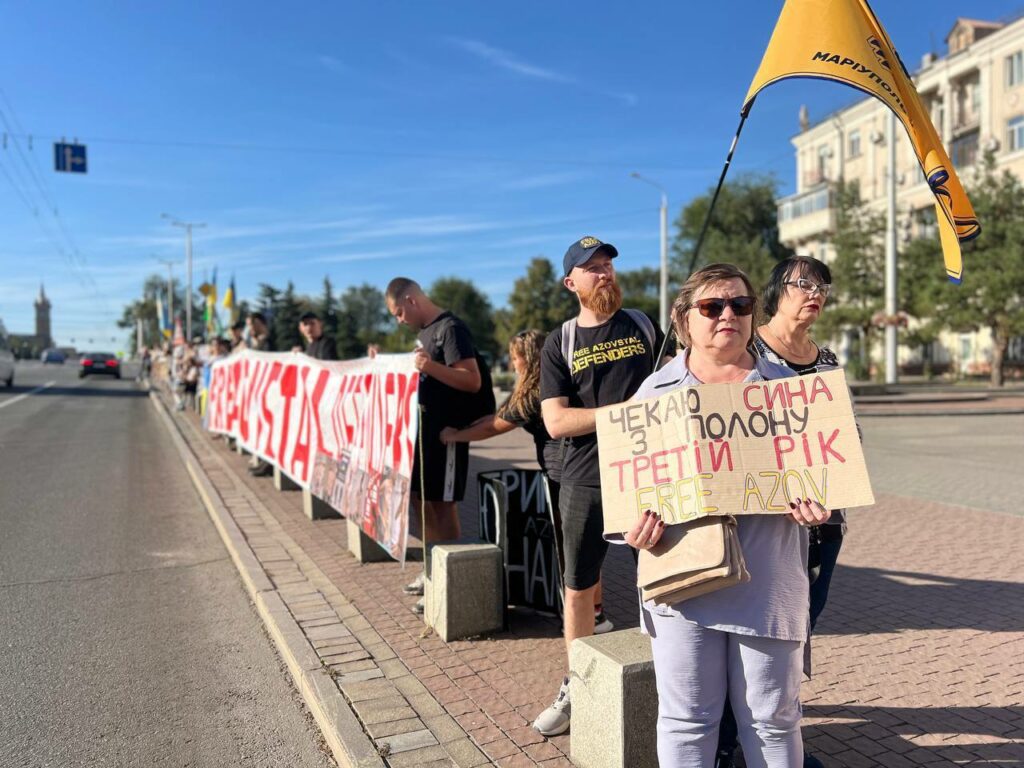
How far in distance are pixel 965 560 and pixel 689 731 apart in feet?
16.3

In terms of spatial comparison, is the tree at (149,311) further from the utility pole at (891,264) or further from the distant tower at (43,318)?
the utility pole at (891,264)

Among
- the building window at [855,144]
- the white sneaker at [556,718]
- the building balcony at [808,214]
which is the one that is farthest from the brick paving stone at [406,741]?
the building window at [855,144]

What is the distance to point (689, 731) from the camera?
232 centimetres

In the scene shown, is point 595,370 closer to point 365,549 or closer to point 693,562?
point 693,562

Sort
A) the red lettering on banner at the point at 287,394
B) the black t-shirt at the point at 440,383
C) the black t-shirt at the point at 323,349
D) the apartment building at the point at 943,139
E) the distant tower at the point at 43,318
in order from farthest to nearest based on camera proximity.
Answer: the distant tower at the point at 43,318
the apartment building at the point at 943,139
the red lettering on banner at the point at 287,394
the black t-shirt at the point at 323,349
the black t-shirt at the point at 440,383

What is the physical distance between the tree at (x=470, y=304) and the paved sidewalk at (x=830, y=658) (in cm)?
7477

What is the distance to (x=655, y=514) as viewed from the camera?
2377 millimetres

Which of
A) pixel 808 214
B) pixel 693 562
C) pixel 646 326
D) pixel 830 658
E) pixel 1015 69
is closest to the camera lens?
pixel 693 562

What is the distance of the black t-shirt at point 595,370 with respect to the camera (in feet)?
11.1

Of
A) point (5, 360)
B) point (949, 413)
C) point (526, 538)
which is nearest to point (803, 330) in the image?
point (526, 538)

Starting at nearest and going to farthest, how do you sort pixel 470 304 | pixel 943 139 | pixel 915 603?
pixel 915 603 < pixel 943 139 < pixel 470 304

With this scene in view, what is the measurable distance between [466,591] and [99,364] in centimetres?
5112

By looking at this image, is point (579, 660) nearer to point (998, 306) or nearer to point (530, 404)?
point (530, 404)

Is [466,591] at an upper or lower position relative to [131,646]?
upper
